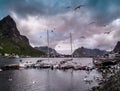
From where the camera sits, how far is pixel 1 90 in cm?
7425

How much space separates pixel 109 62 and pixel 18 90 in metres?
99.1

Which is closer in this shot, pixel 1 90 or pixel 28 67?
pixel 1 90

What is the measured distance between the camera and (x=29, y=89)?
7706 cm

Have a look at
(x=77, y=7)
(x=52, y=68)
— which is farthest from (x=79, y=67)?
(x=77, y=7)

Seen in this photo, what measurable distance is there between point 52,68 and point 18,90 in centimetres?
9297

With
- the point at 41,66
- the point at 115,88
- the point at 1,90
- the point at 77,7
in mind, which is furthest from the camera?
the point at 41,66

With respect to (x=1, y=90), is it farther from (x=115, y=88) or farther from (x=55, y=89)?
(x=115, y=88)

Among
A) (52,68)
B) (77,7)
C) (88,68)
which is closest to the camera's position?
(77,7)

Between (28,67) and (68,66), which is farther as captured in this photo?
(28,67)

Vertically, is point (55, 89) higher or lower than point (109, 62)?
lower

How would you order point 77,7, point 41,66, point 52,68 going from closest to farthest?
point 77,7 → point 52,68 → point 41,66

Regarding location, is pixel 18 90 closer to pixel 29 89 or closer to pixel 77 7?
pixel 29 89

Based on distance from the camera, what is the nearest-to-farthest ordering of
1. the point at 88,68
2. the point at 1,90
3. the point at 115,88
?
the point at 115,88
the point at 1,90
the point at 88,68

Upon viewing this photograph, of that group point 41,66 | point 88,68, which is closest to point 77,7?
point 88,68
